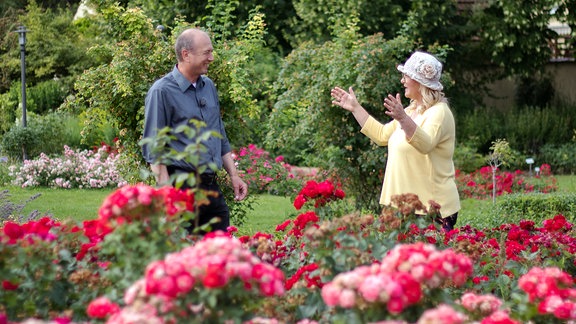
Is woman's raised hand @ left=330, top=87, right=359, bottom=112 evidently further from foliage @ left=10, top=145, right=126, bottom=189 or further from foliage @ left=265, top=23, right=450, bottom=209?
foliage @ left=10, top=145, right=126, bottom=189

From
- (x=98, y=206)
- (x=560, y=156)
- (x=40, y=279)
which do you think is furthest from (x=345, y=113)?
(x=560, y=156)

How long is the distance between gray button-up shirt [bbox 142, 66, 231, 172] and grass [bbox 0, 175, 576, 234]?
390 centimetres

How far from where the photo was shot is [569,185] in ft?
45.4

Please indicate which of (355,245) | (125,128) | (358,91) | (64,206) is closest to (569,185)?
(358,91)

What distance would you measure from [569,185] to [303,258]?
10352mm

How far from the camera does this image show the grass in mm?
9758

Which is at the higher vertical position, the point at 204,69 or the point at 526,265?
the point at 204,69

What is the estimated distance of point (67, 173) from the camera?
13766 millimetres

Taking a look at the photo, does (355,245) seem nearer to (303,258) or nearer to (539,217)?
(303,258)

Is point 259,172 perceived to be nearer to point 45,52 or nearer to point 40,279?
point 40,279

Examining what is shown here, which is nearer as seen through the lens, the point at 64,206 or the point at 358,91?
the point at 358,91

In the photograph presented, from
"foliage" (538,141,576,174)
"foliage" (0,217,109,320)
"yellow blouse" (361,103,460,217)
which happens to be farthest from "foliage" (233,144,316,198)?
"foliage" (538,141,576,174)

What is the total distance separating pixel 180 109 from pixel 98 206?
6.90 meters

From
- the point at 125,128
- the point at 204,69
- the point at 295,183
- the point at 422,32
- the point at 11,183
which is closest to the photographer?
the point at 204,69
